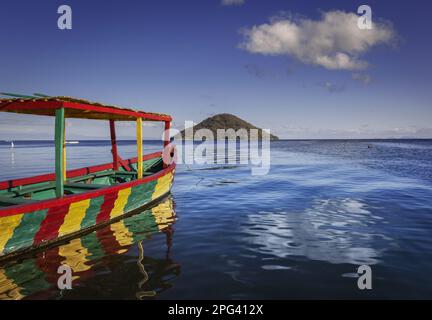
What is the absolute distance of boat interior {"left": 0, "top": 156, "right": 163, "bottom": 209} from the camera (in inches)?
355

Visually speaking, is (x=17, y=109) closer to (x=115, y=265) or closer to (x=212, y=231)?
(x=115, y=265)

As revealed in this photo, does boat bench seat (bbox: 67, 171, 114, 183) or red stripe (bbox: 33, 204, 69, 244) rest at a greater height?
boat bench seat (bbox: 67, 171, 114, 183)

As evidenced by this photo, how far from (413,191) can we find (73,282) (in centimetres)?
1588

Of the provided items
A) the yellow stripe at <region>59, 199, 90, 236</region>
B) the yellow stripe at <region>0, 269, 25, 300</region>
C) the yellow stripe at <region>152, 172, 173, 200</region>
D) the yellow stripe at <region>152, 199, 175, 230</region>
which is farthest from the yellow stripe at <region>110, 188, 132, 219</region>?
the yellow stripe at <region>0, 269, 25, 300</region>

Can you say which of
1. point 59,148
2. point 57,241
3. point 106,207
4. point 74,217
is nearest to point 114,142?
point 106,207

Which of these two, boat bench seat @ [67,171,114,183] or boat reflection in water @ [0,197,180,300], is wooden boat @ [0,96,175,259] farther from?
boat reflection in water @ [0,197,180,300]

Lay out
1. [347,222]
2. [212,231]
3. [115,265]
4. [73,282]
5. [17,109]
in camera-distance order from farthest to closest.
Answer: [347,222]
[212,231]
[17,109]
[115,265]
[73,282]

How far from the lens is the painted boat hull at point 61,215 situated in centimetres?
650

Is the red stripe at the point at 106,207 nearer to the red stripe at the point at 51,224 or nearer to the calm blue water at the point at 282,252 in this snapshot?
the red stripe at the point at 51,224

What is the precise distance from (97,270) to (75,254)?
1263 millimetres

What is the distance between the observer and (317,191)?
1542 cm

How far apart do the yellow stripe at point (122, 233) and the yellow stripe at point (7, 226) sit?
8.36 feet

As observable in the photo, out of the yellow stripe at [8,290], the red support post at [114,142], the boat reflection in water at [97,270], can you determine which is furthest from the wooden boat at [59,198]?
the red support post at [114,142]

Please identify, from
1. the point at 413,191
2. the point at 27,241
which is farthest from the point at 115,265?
the point at 413,191
